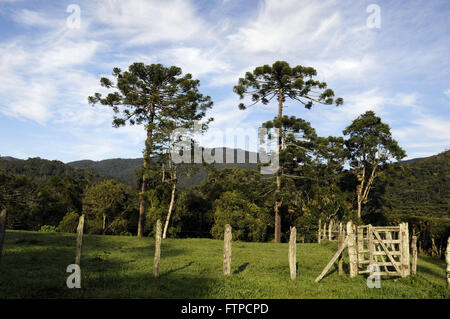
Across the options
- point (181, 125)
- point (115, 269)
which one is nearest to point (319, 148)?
point (181, 125)

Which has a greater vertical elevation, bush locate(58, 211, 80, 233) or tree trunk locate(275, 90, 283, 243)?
tree trunk locate(275, 90, 283, 243)

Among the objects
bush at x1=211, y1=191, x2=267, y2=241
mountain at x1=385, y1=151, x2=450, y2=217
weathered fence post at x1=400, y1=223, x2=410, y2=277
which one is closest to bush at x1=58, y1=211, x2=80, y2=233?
bush at x1=211, y1=191, x2=267, y2=241

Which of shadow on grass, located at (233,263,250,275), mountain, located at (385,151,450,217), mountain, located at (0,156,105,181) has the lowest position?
shadow on grass, located at (233,263,250,275)

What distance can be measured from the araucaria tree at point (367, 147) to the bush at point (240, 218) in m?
13.3

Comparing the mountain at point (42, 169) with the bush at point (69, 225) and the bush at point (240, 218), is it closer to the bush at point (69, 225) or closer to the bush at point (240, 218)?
the bush at point (69, 225)

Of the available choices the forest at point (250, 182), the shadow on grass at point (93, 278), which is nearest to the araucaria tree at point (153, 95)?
the forest at point (250, 182)

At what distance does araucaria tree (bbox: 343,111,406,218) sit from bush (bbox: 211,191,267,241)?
13.3 metres

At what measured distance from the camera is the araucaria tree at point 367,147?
3897cm

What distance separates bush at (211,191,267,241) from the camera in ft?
115

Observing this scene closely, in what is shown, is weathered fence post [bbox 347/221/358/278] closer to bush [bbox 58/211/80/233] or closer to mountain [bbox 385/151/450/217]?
bush [bbox 58/211/80/233]

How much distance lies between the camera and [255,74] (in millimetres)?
35188
